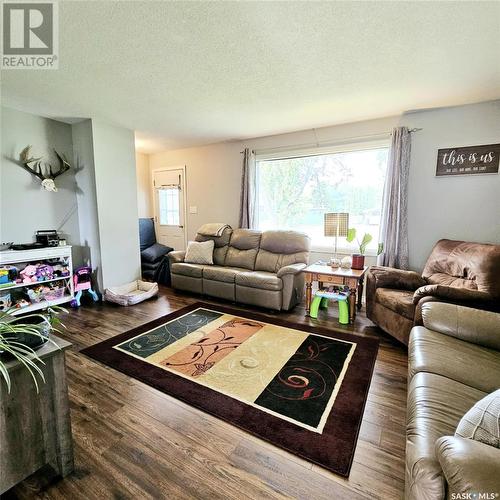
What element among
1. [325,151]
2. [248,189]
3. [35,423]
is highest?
[325,151]

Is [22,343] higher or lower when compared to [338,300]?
higher

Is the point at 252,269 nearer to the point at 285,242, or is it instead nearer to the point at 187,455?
the point at 285,242

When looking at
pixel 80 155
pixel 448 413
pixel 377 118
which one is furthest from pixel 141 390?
pixel 377 118

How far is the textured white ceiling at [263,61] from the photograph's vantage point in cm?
156

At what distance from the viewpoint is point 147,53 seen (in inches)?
76.5

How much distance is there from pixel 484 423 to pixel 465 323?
1.06 metres

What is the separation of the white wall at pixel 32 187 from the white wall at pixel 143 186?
177 centimetres

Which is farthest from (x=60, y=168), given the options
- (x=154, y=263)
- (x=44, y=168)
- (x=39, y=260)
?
(x=154, y=263)

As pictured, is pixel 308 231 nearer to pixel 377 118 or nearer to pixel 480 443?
pixel 377 118

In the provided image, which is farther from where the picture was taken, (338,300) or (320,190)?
(320,190)

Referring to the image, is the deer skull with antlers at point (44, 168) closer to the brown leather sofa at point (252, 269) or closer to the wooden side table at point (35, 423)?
the brown leather sofa at point (252, 269)

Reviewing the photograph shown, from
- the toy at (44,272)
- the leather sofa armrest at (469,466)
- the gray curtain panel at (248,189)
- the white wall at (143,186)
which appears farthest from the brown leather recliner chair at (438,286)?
the white wall at (143,186)

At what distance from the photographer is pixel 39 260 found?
131 inches

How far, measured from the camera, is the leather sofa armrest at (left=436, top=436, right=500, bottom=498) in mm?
665
